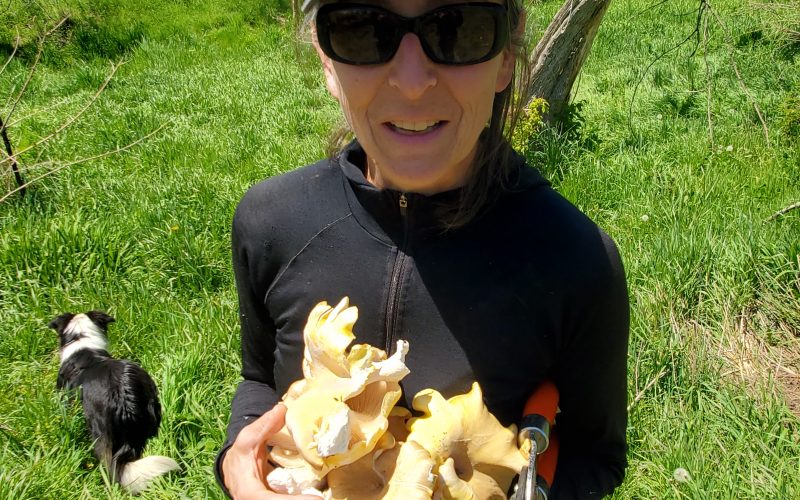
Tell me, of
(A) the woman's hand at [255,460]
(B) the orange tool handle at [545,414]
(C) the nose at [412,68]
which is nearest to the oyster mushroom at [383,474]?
(A) the woman's hand at [255,460]

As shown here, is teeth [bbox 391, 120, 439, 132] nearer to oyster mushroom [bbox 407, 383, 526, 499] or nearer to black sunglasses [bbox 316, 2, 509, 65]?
black sunglasses [bbox 316, 2, 509, 65]

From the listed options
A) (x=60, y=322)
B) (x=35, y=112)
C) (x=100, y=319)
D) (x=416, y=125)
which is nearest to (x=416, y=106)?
(x=416, y=125)

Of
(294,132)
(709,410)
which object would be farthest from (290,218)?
(294,132)

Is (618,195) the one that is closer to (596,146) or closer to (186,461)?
(596,146)

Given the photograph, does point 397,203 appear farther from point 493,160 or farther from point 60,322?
point 60,322

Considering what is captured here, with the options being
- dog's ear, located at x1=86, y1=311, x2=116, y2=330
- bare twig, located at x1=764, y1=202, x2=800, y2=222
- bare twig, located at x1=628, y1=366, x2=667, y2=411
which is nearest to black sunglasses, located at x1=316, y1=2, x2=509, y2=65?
bare twig, located at x1=628, y1=366, x2=667, y2=411

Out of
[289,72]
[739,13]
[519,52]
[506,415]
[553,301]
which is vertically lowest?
[289,72]

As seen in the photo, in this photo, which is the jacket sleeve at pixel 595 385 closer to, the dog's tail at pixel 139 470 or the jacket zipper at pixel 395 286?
the jacket zipper at pixel 395 286
